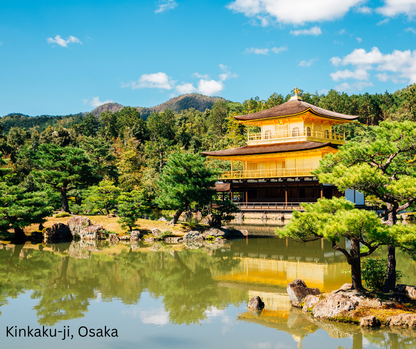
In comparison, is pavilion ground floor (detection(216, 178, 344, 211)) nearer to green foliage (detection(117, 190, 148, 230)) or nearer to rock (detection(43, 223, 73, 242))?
green foliage (detection(117, 190, 148, 230))

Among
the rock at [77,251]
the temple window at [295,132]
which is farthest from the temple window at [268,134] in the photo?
the rock at [77,251]

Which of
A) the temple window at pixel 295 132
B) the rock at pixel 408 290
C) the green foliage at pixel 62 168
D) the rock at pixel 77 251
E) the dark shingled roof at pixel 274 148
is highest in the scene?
the temple window at pixel 295 132

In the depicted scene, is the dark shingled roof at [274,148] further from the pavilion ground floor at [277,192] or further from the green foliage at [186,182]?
the green foliage at [186,182]

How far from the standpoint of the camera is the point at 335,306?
7734mm

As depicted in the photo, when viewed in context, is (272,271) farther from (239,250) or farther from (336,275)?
(239,250)

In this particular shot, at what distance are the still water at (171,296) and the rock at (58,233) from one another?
2.14 meters

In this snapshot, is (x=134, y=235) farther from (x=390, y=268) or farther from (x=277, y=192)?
(x=277, y=192)

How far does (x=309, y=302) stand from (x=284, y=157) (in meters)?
23.0

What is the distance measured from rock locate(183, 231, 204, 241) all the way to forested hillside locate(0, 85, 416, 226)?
2873mm

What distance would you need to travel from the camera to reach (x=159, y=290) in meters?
10.7

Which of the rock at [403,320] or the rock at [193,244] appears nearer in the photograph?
the rock at [403,320]

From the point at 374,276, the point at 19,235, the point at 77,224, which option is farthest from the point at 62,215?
the point at 374,276

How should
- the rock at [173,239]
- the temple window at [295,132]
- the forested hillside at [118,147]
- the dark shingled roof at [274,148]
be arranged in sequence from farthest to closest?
the temple window at [295,132] < the dark shingled roof at [274,148] < the forested hillside at [118,147] < the rock at [173,239]

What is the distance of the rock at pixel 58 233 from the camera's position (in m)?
20.0
